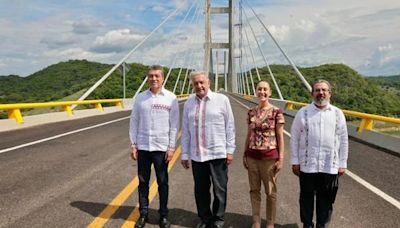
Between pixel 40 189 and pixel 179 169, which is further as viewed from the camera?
pixel 179 169

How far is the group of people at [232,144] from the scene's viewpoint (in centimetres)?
457

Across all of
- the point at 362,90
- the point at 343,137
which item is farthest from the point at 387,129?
the point at 362,90

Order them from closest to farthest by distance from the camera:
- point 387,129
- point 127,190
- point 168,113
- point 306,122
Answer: point 306,122
point 168,113
point 127,190
point 387,129

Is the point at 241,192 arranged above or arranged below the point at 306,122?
below

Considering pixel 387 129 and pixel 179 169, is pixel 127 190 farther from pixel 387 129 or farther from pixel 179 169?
pixel 387 129

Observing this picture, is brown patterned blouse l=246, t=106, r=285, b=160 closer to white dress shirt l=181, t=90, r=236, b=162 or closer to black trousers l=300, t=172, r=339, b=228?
white dress shirt l=181, t=90, r=236, b=162

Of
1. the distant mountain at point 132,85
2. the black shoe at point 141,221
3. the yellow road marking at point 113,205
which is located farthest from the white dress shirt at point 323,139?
the distant mountain at point 132,85

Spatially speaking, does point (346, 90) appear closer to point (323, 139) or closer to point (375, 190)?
point (375, 190)

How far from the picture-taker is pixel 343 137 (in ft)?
15.0

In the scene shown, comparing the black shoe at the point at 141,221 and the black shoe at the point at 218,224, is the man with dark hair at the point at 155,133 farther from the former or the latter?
the black shoe at the point at 218,224

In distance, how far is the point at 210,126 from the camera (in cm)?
474

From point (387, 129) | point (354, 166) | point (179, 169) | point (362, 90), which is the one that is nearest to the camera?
point (179, 169)

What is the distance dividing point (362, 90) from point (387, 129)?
208ft

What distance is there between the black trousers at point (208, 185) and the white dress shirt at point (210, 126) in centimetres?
11
